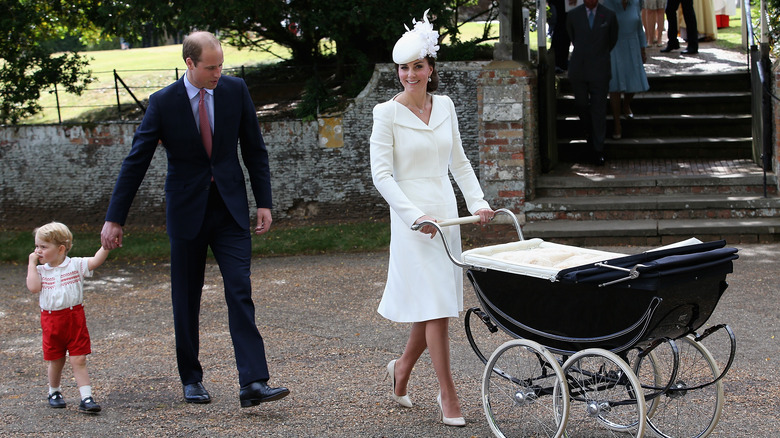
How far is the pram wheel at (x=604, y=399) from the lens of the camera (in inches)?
157

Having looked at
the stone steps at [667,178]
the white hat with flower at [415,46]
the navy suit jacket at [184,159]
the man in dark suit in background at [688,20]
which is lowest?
the stone steps at [667,178]

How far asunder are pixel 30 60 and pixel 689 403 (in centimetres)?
1044

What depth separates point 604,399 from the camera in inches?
183

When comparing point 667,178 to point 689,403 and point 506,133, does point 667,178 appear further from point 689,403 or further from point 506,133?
point 689,403

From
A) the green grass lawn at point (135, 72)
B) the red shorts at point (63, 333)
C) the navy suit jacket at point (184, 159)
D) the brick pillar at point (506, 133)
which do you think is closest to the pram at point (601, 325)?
the navy suit jacket at point (184, 159)

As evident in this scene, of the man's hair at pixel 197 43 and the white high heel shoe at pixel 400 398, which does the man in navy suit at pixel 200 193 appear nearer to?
the man's hair at pixel 197 43

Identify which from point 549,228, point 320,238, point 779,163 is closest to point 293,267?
point 320,238

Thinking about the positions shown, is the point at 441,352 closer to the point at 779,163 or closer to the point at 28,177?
the point at 779,163

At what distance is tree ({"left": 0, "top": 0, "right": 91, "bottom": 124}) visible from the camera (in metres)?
12.2

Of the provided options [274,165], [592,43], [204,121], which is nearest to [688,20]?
[592,43]

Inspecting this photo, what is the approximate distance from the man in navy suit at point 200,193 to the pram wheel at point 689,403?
2123mm

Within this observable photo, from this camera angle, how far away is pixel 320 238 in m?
10.4

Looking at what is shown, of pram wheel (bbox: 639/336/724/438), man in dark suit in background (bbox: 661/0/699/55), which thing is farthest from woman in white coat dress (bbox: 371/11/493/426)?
man in dark suit in background (bbox: 661/0/699/55)

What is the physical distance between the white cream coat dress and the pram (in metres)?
0.24
